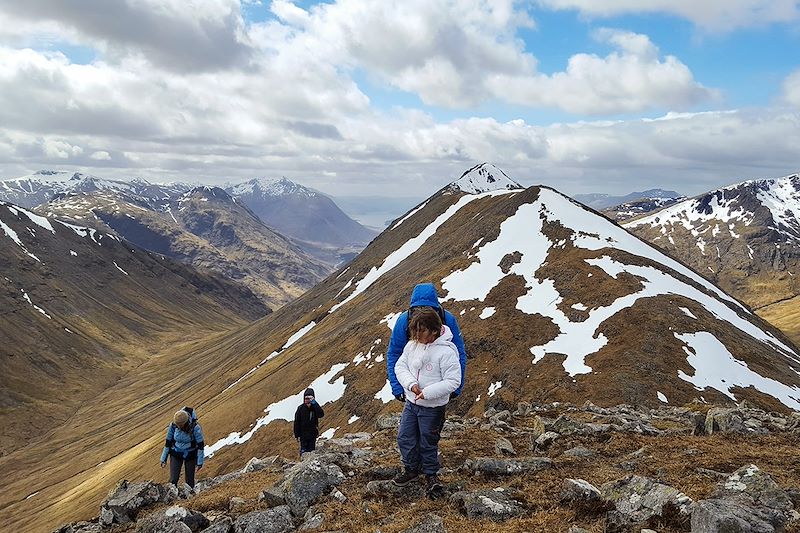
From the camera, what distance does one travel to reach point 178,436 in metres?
22.0

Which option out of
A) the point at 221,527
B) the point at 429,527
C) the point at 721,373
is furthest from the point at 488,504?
the point at 721,373

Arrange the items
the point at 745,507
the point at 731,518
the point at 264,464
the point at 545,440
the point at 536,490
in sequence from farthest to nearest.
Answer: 1. the point at 264,464
2. the point at 545,440
3. the point at 536,490
4. the point at 745,507
5. the point at 731,518

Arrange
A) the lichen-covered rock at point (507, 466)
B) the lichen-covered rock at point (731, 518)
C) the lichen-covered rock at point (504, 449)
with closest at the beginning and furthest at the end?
1. the lichen-covered rock at point (731, 518)
2. the lichen-covered rock at point (507, 466)
3. the lichen-covered rock at point (504, 449)

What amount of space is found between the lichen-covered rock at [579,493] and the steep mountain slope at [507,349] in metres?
38.7

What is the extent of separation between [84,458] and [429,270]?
3863 inches

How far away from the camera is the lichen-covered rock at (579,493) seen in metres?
11.5

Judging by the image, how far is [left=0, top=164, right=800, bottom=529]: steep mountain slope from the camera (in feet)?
174

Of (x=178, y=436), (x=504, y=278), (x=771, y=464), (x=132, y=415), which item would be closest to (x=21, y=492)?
(x=132, y=415)

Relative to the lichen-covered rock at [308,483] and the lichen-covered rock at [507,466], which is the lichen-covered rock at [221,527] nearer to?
the lichen-covered rock at [308,483]

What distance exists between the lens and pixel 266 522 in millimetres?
12586

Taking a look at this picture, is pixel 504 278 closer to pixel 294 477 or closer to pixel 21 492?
pixel 294 477

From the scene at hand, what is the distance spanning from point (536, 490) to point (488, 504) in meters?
1.97

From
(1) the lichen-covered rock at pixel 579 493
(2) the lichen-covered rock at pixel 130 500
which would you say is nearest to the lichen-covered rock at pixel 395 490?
(1) the lichen-covered rock at pixel 579 493

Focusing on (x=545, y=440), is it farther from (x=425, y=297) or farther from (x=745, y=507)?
(x=425, y=297)
